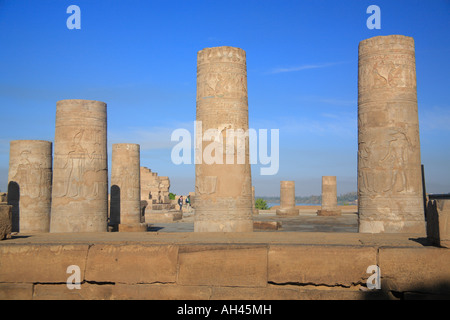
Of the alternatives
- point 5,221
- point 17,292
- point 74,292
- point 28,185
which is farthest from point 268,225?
point 17,292

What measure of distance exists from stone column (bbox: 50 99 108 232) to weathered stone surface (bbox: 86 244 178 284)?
6632 millimetres

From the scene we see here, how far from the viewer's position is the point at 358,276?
538 centimetres

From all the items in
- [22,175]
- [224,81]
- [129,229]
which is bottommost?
[129,229]

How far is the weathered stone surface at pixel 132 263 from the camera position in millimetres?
5746

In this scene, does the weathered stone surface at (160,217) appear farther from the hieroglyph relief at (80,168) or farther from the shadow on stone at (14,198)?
the hieroglyph relief at (80,168)

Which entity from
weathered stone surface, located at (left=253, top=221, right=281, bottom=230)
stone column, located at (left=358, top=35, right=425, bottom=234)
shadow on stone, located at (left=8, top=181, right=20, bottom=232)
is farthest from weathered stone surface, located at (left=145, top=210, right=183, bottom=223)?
stone column, located at (left=358, top=35, right=425, bottom=234)

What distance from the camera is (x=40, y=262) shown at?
5.95 m

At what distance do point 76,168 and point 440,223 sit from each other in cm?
955

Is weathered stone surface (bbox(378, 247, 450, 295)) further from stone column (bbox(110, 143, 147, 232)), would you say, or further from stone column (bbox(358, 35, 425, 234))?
stone column (bbox(110, 143, 147, 232))

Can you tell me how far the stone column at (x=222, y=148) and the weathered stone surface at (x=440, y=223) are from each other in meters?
5.93

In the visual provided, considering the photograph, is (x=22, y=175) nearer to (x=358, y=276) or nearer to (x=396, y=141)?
(x=396, y=141)

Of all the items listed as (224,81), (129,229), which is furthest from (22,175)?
(224,81)

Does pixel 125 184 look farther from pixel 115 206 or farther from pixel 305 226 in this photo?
pixel 305 226
